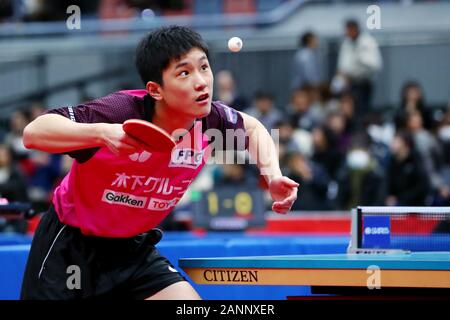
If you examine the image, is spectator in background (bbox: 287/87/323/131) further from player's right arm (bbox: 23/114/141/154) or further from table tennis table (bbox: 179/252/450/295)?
player's right arm (bbox: 23/114/141/154)

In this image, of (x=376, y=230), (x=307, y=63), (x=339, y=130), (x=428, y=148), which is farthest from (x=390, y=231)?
(x=307, y=63)

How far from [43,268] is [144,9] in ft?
41.0

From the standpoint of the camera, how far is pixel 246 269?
4645 millimetres

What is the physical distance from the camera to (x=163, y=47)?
4578 millimetres

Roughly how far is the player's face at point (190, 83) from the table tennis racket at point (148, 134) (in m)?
0.70

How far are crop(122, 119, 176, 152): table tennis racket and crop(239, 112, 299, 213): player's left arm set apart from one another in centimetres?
82

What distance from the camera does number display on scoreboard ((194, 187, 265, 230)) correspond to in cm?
1059

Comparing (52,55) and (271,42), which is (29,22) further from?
(271,42)

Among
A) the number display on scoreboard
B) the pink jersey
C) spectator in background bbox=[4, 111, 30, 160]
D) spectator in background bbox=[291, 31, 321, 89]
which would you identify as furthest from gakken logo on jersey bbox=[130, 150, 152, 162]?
spectator in background bbox=[291, 31, 321, 89]

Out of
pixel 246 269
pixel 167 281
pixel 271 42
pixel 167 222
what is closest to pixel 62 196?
pixel 167 281

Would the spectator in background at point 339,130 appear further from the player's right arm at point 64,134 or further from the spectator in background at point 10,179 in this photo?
the player's right arm at point 64,134

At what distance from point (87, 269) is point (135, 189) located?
0.47m

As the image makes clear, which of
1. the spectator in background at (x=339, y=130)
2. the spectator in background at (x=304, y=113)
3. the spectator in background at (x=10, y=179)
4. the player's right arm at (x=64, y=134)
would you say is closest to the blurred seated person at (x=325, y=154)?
the spectator in background at (x=339, y=130)

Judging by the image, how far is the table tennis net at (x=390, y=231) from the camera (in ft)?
18.5
